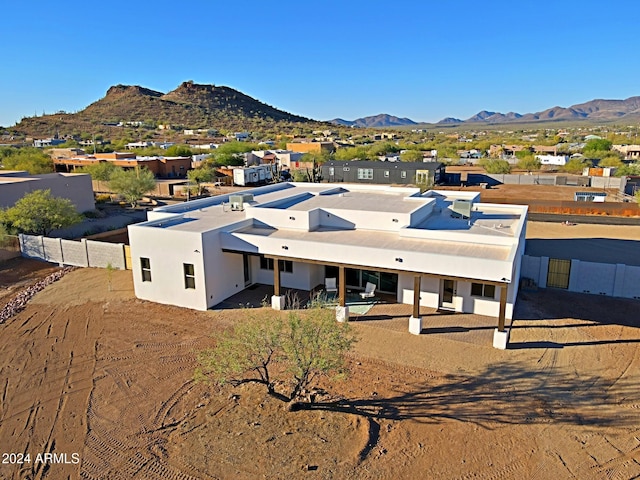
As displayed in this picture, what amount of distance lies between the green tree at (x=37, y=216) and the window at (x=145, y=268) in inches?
442

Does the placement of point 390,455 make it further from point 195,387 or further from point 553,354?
point 553,354

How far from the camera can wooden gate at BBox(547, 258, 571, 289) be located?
1998 centimetres

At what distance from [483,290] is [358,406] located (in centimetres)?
791

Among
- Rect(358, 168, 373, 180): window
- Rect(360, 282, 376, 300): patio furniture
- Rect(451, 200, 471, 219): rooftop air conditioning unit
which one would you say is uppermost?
Rect(451, 200, 471, 219): rooftop air conditioning unit

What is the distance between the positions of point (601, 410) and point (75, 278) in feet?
71.3

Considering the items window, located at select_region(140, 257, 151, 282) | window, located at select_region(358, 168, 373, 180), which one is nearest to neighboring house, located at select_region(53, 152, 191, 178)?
window, located at select_region(358, 168, 373, 180)

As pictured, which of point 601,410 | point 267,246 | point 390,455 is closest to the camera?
point 390,455

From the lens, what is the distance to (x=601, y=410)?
1165 centimetres

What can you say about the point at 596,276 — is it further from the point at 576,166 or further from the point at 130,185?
the point at 576,166

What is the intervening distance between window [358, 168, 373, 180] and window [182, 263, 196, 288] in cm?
3818

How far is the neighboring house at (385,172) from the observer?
51.8 meters

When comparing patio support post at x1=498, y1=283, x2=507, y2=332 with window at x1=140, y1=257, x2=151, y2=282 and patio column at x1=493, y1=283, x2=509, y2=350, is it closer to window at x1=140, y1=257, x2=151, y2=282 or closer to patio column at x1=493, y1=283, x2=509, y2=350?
patio column at x1=493, y1=283, x2=509, y2=350

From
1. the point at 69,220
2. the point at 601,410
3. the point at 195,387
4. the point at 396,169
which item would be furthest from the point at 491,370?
the point at 396,169

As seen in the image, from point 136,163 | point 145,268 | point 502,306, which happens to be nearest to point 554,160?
point 136,163
